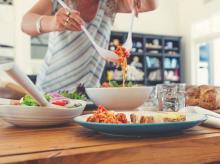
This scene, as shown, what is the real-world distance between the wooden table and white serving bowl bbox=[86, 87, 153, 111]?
0.25m

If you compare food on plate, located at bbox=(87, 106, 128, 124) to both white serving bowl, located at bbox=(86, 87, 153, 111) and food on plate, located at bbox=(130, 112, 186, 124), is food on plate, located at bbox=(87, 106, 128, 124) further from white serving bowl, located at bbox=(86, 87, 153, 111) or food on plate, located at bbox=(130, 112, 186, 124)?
white serving bowl, located at bbox=(86, 87, 153, 111)

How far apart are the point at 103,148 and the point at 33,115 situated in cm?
23

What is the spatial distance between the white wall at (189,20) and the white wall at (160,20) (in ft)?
0.45

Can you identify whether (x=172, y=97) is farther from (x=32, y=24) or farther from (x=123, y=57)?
(x=32, y=24)

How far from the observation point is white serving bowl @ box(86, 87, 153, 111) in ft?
2.65

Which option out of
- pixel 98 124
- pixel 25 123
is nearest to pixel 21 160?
pixel 98 124

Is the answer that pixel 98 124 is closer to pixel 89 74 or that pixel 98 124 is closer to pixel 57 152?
pixel 57 152

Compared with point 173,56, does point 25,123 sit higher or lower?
lower

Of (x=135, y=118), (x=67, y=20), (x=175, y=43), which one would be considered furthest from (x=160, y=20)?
(x=135, y=118)

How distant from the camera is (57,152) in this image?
1.38ft

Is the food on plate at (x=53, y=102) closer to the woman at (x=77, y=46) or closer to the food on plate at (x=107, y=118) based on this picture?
the food on plate at (x=107, y=118)

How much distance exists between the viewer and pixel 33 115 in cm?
62

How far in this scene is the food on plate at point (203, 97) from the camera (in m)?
0.97

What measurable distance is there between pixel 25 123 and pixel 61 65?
2.85 ft
